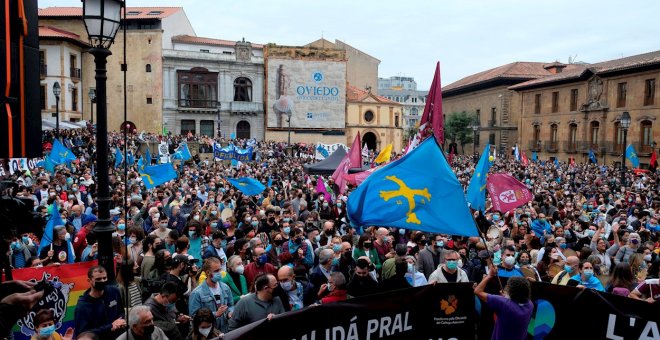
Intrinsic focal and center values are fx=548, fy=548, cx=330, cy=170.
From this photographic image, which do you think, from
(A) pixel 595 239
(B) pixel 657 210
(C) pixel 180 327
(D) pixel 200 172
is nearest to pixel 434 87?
(A) pixel 595 239

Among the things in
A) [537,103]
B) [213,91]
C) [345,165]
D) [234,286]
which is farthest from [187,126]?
[234,286]

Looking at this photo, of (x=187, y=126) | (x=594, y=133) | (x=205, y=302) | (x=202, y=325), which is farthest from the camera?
(x=187, y=126)

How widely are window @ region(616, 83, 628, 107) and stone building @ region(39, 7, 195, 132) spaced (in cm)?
3800

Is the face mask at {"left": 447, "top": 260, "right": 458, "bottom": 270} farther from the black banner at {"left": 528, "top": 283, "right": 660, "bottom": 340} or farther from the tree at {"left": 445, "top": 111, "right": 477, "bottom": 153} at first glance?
the tree at {"left": 445, "top": 111, "right": 477, "bottom": 153}

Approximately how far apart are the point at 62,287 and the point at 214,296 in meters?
1.52

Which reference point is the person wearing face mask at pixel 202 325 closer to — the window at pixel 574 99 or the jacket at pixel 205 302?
the jacket at pixel 205 302

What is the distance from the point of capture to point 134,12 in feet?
173

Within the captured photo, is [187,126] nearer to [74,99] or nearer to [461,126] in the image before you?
[74,99]

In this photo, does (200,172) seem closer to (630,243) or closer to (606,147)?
(630,243)

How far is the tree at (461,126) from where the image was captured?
61.7 m

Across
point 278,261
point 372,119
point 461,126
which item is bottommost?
point 278,261

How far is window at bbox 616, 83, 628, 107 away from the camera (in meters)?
40.2

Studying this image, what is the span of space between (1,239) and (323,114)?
5074cm

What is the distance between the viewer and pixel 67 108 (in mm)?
44031
